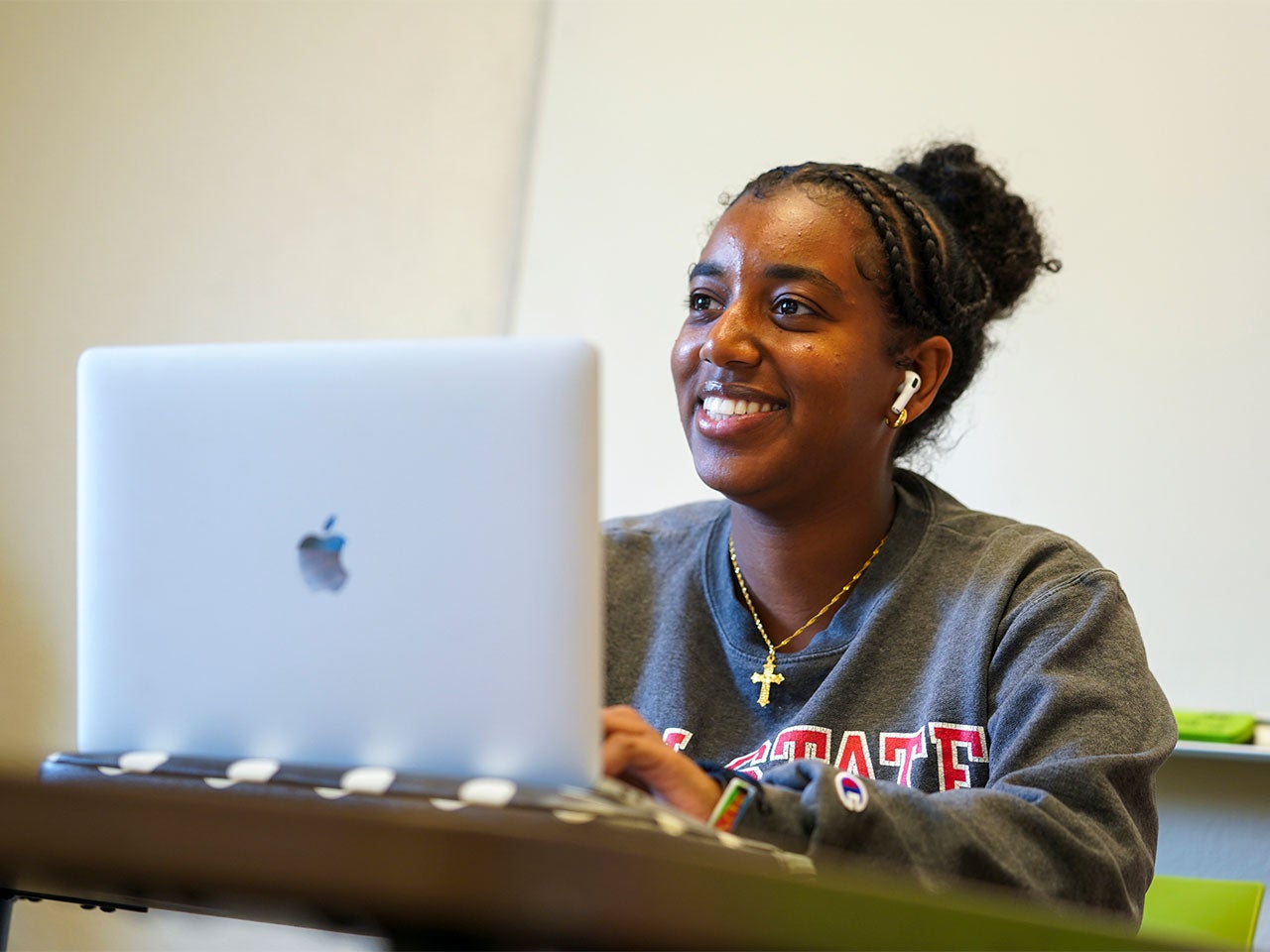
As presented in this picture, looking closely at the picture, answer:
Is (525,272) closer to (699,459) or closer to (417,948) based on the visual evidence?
(699,459)

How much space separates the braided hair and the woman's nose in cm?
17

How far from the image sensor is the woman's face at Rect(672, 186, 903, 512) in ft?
4.96

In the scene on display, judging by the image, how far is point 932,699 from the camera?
1.33 metres

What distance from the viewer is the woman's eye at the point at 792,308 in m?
1.54

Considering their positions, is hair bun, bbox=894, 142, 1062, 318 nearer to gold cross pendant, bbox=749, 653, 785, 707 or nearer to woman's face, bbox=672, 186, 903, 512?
woman's face, bbox=672, 186, 903, 512

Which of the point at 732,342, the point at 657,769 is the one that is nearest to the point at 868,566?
the point at 732,342

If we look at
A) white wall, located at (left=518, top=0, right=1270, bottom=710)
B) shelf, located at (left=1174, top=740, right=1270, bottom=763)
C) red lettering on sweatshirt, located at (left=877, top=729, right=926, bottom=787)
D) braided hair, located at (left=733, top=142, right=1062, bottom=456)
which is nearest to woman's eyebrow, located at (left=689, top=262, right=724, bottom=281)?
braided hair, located at (left=733, top=142, right=1062, bottom=456)

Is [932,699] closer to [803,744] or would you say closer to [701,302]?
[803,744]

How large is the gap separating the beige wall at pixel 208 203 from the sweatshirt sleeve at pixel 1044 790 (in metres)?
1.15

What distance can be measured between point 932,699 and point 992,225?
75cm

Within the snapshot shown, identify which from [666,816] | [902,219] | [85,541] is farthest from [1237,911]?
[85,541]

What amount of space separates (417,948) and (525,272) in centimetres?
230

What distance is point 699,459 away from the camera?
1546 millimetres

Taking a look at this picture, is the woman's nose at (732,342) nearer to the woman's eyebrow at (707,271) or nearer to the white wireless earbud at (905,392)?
the woman's eyebrow at (707,271)
